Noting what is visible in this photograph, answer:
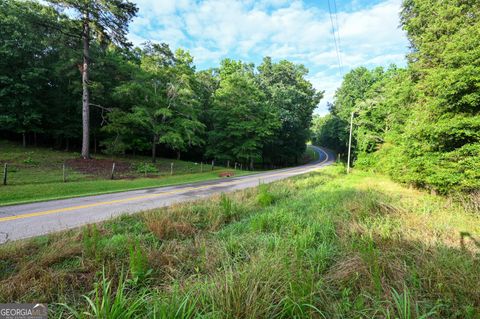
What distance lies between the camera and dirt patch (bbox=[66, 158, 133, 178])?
1522cm

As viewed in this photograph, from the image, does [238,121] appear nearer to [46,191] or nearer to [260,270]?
[46,191]

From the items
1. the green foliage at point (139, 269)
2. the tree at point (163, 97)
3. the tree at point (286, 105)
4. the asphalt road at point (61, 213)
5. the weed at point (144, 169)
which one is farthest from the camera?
Result: the tree at point (286, 105)

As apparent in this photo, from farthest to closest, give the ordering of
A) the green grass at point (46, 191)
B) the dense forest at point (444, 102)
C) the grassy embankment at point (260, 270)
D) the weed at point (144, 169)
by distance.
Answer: the weed at point (144, 169) → the green grass at point (46, 191) → the dense forest at point (444, 102) → the grassy embankment at point (260, 270)

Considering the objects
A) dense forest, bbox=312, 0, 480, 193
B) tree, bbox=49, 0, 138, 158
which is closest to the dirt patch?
tree, bbox=49, 0, 138, 158

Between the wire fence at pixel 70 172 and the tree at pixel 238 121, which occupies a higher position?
the tree at pixel 238 121

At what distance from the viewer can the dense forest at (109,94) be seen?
16453 millimetres

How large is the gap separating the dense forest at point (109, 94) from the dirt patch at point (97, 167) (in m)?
2.03

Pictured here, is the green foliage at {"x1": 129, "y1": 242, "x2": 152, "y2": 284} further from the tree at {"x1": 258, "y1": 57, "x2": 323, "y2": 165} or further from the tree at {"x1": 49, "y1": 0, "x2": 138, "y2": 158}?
the tree at {"x1": 258, "y1": 57, "x2": 323, "y2": 165}

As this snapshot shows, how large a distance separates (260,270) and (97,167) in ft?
58.4

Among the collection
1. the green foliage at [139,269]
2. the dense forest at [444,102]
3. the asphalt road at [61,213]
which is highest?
the dense forest at [444,102]

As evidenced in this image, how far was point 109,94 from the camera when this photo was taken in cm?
2292

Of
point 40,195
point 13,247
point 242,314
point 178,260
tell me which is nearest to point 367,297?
point 242,314

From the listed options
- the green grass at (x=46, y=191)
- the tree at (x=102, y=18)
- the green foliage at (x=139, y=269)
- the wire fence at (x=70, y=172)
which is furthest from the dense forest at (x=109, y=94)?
the green foliage at (x=139, y=269)

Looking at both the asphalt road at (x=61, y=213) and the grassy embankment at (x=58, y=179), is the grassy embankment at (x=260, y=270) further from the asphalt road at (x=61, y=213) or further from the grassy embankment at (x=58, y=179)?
the grassy embankment at (x=58, y=179)
